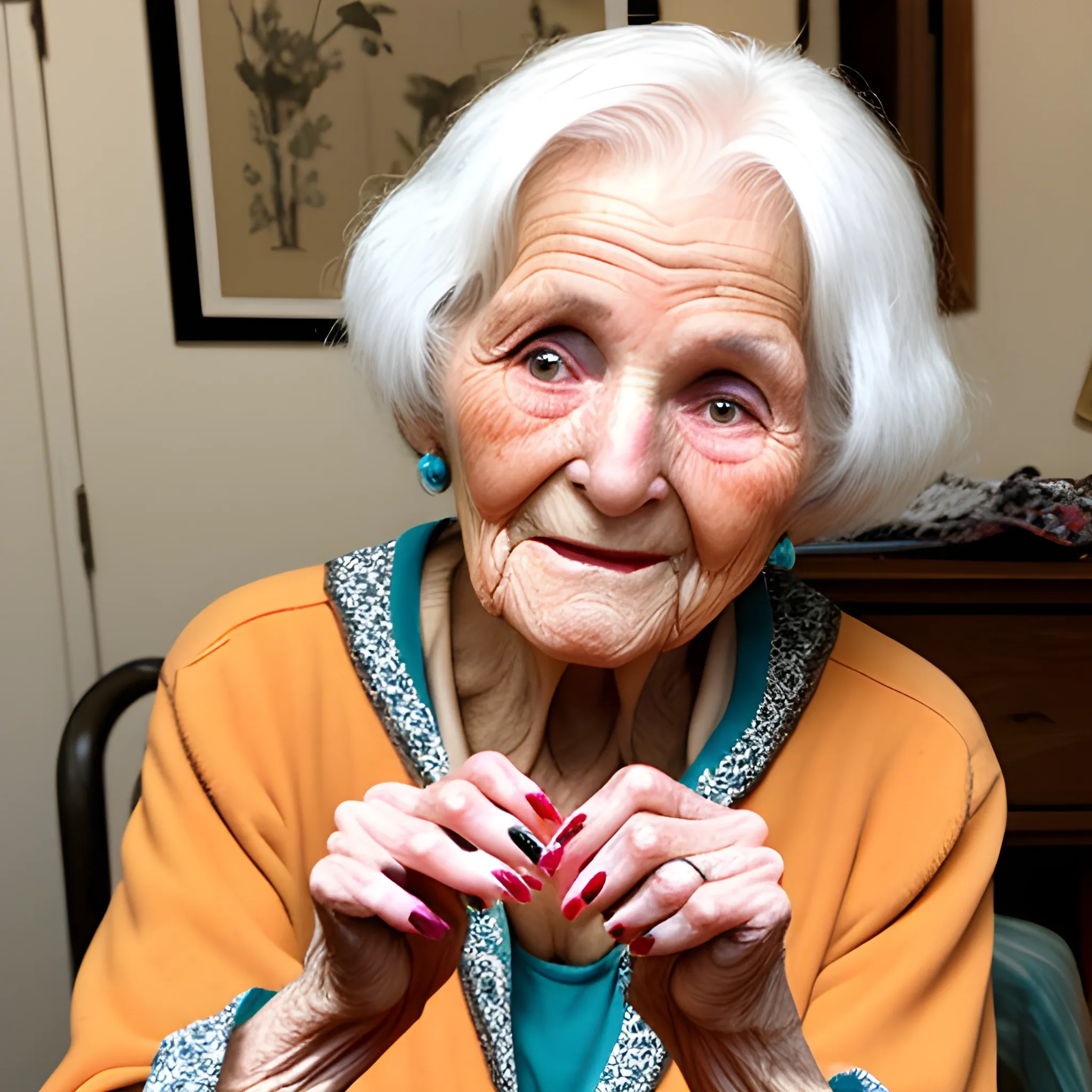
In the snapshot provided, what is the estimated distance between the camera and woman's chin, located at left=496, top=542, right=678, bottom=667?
0.78 metres

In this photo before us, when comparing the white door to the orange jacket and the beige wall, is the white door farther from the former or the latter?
the beige wall

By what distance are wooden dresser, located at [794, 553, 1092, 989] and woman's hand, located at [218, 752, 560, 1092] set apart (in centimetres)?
90

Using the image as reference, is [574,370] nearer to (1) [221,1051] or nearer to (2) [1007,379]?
(1) [221,1051]

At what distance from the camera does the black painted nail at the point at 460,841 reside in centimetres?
68

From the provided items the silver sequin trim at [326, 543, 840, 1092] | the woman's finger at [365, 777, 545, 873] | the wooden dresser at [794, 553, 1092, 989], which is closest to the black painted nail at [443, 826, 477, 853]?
the woman's finger at [365, 777, 545, 873]

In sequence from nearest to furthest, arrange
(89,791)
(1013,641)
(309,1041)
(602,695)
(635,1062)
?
1. (309,1041)
2. (635,1062)
3. (602,695)
4. (89,791)
5. (1013,641)

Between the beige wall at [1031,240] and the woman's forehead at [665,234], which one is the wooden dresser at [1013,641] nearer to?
the beige wall at [1031,240]

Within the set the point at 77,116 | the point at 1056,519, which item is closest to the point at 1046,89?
the point at 1056,519

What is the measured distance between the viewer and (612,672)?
0.99 metres

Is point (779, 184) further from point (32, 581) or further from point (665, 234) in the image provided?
point (32, 581)

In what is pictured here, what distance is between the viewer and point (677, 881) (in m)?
0.68

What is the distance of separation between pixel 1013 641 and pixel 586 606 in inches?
38.0

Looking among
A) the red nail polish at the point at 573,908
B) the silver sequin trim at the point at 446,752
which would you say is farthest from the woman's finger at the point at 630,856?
the silver sequin trim at the point at 446,752

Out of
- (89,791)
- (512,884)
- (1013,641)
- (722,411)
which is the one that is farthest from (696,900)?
(1013,641)
